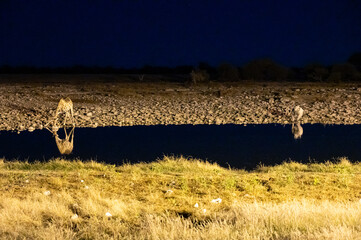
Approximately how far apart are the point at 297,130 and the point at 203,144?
11.2 ft

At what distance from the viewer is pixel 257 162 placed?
9.33m

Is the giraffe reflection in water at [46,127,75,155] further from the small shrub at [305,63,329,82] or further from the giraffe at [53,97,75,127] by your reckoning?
the small shrub at [305,63,329,82]

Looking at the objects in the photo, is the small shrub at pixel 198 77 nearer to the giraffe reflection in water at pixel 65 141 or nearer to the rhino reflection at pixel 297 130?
the rhino reflection at pixel 297 130

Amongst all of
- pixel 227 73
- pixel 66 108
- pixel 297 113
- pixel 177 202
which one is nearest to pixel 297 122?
pixel 297 113

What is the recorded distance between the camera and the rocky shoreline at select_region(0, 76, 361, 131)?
48.6 ft

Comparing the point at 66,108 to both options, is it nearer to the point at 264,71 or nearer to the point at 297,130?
the point at 297,130

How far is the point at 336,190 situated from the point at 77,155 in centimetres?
565

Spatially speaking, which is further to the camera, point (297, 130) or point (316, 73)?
point (316, 73)

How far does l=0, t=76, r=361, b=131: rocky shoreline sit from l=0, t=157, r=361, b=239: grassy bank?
6.43 meters

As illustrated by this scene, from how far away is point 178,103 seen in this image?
1753cm

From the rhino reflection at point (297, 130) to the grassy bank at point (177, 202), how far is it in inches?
161

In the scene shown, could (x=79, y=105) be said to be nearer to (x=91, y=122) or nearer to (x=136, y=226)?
(x=91, y=122)

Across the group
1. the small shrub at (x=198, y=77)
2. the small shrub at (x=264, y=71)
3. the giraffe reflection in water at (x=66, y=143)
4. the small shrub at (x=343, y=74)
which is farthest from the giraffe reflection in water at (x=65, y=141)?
the small shrub at (x=343, y=74)

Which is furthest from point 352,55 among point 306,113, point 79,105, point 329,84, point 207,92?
point 79,105
